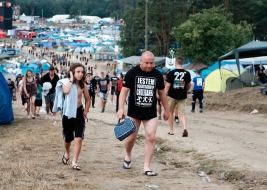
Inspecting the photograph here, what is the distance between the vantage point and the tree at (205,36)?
41.9 meters

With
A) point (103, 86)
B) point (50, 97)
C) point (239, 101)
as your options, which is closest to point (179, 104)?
point (50, 97)

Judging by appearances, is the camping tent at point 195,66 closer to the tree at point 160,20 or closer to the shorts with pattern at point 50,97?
the tree at point 160,20

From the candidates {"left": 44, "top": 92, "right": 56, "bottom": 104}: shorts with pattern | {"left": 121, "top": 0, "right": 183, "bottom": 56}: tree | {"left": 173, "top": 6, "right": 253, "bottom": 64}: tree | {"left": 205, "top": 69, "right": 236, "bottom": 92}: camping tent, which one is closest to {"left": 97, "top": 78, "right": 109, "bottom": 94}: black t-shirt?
{"left": 44, "top": 92, "right": 56, "bottom": 104}: shorts with pattern

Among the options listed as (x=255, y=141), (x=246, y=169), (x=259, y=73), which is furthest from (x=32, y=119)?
(x=259, y=73)

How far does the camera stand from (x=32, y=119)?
16188mm

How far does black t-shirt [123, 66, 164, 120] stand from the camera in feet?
27.2

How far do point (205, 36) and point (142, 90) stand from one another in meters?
34.8

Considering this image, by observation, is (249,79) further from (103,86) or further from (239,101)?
(103,86)

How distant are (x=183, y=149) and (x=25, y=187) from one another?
169 inches

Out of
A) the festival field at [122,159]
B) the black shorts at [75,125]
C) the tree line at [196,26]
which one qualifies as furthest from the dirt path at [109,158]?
the tree line at [196,26]

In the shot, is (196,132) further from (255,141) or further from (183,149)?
(183,149)

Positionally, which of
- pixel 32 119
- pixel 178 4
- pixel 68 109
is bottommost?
pixel 32 119

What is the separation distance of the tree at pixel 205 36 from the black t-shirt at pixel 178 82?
29.1 metres

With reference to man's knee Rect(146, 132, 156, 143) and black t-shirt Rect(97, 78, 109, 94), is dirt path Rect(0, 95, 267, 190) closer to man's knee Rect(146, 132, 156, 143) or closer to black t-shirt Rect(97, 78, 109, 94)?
man's knee Rect(146, 132, 156, 143)
